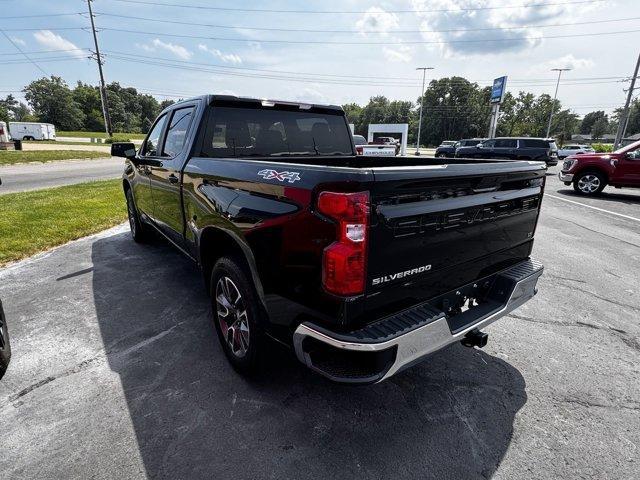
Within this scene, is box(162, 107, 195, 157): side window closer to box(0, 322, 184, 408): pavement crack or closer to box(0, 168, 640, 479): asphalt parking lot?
box(0, 168, 640, 479): asphalt parking lot

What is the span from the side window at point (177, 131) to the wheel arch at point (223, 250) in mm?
1161

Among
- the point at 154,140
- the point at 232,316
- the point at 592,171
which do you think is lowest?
the point at 232,316

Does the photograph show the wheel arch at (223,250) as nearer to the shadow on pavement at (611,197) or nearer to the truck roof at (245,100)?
the truck roof at (245,100)

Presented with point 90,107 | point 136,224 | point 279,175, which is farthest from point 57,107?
point 279,175

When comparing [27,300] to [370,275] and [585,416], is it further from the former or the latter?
[585,416]

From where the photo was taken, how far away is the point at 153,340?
3.19 m

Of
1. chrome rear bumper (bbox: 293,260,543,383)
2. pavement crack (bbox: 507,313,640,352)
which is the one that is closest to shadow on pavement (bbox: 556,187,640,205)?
pavement crack (bbox: 507,313,640,352)

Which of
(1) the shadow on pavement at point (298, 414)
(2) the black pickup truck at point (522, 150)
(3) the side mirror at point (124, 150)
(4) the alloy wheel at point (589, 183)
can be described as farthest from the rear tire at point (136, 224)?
(2) the black pickup truck at point (522, 150)

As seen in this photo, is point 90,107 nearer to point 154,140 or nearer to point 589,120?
point 154,140

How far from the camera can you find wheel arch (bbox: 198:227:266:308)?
228 centimetres

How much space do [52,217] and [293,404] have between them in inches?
284

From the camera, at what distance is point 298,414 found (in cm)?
235

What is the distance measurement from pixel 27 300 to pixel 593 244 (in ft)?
27.4

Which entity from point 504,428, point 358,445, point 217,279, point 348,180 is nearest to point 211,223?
point 217,279
